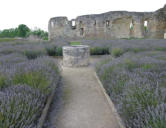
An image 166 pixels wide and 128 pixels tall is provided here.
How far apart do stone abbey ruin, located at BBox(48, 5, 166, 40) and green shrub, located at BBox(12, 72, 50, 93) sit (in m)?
17.4

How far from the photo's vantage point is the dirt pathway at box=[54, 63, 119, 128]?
2.06m

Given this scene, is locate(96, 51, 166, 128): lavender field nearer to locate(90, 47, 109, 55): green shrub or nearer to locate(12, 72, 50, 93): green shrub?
locate(12, 72, 50, 93): green shrub

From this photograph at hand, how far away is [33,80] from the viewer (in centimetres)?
232

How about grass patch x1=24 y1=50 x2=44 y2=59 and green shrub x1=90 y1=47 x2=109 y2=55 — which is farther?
green shrub x1=90 y1=47 x2=109 y2=55

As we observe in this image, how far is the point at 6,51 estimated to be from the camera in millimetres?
6027

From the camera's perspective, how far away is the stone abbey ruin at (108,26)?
59.4 feet

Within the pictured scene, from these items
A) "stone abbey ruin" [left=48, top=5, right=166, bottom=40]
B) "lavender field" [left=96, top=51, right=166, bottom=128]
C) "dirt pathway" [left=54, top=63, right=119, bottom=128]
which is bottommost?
"dirt pathway" [left=54, top=63, right=119, bottom=128]

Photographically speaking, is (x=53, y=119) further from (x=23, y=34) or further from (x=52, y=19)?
(x=23, y=34)

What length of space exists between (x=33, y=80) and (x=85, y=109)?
3.40 ft

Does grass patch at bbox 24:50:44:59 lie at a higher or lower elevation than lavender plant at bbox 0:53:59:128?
higher

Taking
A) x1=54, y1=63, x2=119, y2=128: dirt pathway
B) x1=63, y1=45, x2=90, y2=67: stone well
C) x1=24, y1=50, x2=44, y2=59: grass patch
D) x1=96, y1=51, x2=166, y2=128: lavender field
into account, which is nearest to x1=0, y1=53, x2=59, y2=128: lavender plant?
x1=54, y1=63, x2=119, y2=128: dirt pathway

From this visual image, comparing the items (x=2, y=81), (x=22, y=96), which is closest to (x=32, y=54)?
(x=2, y=81)

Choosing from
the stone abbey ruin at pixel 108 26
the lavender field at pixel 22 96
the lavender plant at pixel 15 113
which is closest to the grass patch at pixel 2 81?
the lavender field at pixel 22 96

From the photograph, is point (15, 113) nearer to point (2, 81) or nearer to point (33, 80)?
point (33, 80)
